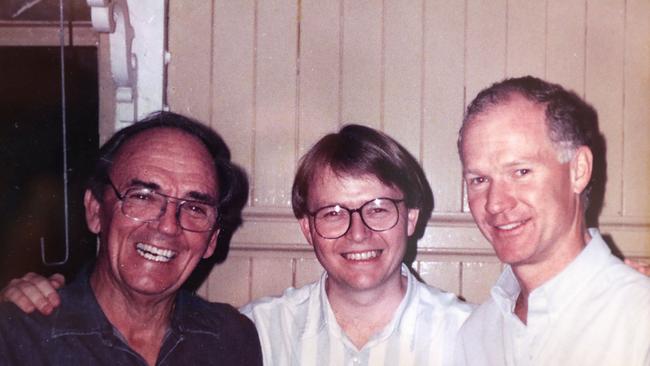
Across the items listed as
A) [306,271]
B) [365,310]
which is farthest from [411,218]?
[306,271]

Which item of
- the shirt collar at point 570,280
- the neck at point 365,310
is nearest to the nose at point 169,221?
the neck at point 365,310

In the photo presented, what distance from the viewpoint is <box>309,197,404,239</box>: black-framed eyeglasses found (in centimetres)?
185

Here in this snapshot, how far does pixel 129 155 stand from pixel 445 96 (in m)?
1.22

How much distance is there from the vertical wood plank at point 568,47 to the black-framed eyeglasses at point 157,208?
1441 mm

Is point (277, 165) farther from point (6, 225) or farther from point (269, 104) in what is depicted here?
point (6, 225)

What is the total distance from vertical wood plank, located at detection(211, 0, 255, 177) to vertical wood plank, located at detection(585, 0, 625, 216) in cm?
132

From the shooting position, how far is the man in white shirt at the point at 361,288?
1.83m

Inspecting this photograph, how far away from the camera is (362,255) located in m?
1.84

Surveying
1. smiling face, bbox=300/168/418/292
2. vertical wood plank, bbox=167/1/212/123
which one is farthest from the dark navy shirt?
vertical wood plank, bbox=167/1/212/123

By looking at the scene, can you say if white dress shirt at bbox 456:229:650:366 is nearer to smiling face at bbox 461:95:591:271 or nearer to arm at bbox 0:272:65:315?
smiling face at bbox 461:95:591:271

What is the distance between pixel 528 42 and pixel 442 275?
97cm

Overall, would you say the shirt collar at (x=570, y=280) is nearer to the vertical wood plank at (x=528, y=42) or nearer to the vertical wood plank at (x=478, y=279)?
the vertical wood plank at (x=478, y=279)

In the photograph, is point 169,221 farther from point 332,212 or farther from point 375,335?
point 375,335

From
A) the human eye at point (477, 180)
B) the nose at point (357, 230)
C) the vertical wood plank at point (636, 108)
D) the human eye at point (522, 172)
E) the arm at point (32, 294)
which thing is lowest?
the arm at point (32, 294)
